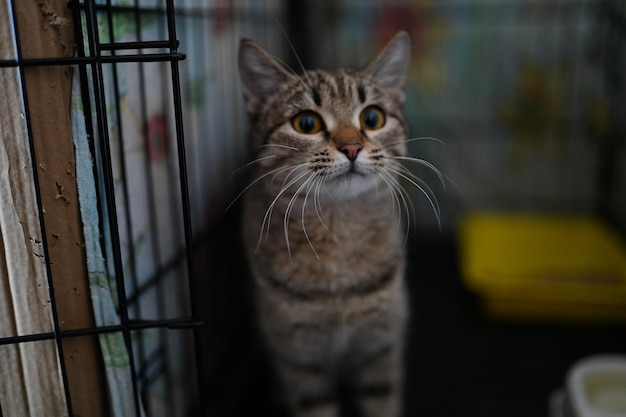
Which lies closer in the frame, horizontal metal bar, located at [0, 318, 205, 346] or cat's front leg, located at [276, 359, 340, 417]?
horizontal metal bar, located at [0, 318, 205, 346]

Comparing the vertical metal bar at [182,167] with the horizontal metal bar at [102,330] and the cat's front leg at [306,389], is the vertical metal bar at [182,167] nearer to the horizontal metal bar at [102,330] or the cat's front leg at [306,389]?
the horizontal metal bar at [102,330]

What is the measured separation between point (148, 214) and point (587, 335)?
118 cm

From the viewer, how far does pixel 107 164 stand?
0.78 metres

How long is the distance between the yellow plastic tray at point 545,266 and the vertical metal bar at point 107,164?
1.02 m

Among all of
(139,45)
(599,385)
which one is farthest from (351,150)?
(599,385)

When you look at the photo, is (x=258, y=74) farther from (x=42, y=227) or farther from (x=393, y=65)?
(x=42, y=227)

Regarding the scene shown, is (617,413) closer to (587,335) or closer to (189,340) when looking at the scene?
Answer: (587,335)

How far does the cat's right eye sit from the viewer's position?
1.03 metres

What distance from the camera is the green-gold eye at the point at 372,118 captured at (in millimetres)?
1059

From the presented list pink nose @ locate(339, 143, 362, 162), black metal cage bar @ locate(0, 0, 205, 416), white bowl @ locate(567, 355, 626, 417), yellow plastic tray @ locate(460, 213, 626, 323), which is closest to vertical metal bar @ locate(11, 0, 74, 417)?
black metal cage bar @ locate(0, 0, 205, 416)

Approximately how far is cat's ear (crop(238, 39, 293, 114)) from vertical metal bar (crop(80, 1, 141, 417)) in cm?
32

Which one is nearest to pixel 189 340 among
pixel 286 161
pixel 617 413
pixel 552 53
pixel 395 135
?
pixel 286 161

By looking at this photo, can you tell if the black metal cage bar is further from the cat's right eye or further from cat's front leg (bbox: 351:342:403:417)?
cat's front leg (bbox: 351:342:403:417)

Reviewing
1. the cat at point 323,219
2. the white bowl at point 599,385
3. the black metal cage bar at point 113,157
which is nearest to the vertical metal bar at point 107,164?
the black metal cage bar at point 113,157
